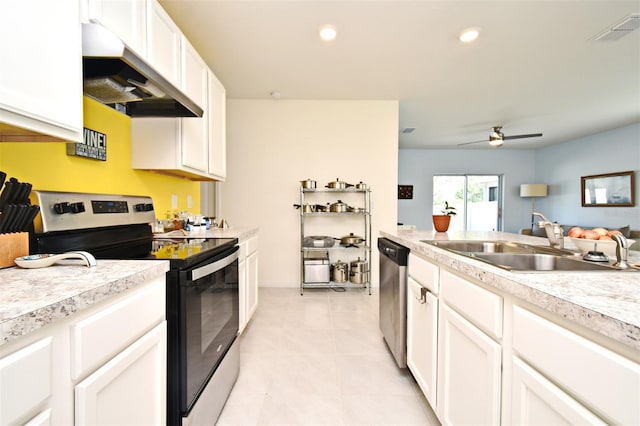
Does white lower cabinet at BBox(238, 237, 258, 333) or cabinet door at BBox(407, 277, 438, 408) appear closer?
cabinet door at BBox(407, 277, 438, 408)

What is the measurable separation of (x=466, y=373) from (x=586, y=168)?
7078 millimetres

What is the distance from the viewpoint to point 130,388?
0.82 meters

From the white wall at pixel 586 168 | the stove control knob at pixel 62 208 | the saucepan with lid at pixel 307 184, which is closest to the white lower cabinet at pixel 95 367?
the stove control knob at pixel 62 208

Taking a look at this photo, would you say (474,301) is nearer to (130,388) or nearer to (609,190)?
(130,388)

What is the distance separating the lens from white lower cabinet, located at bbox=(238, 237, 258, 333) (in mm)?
2129

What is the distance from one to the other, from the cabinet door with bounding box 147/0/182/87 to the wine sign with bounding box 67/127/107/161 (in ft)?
1.63

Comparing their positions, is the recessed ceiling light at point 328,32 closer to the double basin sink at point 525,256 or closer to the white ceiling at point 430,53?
the white ceiling at point 430,53

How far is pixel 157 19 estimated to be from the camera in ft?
5.35

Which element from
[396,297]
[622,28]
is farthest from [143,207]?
[622,28]

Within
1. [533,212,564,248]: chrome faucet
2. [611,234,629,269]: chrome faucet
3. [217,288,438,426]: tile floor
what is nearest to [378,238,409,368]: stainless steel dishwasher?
[217,288,438,426]: tile floor

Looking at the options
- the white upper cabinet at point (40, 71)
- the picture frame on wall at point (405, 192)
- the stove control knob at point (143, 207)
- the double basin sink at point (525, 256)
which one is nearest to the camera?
the white upper cabinet at point (40, 71)

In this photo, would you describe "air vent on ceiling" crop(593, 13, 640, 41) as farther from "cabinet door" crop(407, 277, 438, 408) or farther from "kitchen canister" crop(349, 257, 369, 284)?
"kitchen canister" crop(349, 257, 369, 284)

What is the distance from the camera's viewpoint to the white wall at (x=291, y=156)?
3.96 metres

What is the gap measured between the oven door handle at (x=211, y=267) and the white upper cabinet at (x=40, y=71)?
64cm
